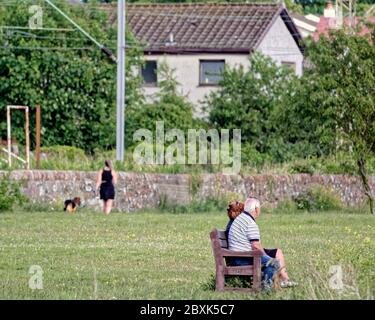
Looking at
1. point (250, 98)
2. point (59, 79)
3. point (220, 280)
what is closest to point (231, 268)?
point (220, 280)

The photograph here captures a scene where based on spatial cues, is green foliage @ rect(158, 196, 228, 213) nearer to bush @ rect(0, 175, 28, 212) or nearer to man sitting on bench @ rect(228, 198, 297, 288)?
bush @ rect(0, 175, 28, 212)

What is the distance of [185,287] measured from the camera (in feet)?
60.1

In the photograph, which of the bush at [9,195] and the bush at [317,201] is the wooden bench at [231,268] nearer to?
the bush at [9,195]

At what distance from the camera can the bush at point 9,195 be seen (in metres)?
36.0

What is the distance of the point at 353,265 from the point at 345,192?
1023 inches

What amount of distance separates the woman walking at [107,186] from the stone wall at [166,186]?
1611 mm

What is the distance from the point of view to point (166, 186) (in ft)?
130

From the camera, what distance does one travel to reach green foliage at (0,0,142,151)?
55.3 meters

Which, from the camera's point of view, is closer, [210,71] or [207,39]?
[207,39]

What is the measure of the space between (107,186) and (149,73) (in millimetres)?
29479

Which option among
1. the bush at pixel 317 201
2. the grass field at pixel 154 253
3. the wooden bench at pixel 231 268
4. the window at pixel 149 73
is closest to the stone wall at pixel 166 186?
the bush at pixel 317 201

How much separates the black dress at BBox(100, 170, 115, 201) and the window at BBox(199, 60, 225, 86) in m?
27.5

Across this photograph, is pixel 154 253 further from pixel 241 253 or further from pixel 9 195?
pixel 9 195
